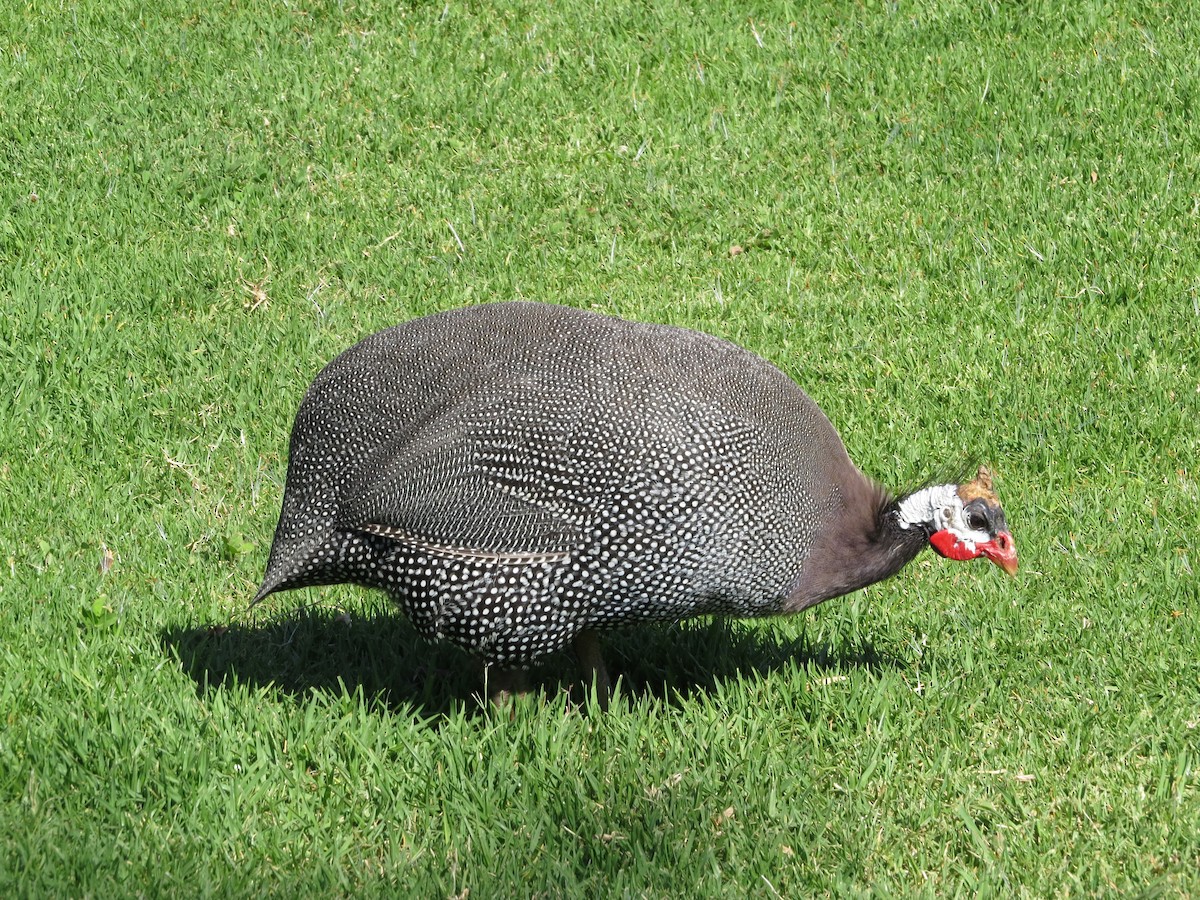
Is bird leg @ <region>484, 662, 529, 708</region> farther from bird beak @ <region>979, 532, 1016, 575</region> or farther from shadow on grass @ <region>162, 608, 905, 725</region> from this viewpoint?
bird beak @ <region>979, 532, 1016, 575</region>

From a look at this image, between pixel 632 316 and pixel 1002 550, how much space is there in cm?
255

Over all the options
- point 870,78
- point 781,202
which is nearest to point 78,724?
point 781,202

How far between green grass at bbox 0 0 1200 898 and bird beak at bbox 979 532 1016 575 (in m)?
0.38

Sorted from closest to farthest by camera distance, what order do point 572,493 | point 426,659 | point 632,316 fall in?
point 572,493 < point 426,659 < point 632,316

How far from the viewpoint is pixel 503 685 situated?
391 cm

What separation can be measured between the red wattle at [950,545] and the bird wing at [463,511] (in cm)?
100

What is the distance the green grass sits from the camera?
3430mm

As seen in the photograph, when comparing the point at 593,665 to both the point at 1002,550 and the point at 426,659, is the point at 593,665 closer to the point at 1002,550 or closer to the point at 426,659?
the point at 426,659

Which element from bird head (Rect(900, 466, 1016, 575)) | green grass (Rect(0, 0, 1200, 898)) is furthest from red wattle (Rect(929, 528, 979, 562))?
green grass (Rect(0, 0, 1200, 898))

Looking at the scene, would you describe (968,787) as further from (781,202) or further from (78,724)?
(781,202)

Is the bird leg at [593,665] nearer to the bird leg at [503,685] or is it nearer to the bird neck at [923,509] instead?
the bird leg at [503,685]

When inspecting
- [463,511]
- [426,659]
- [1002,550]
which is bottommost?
[426,659]

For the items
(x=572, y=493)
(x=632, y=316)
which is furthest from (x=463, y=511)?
(x=632, y=316)

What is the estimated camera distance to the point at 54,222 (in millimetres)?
6492
